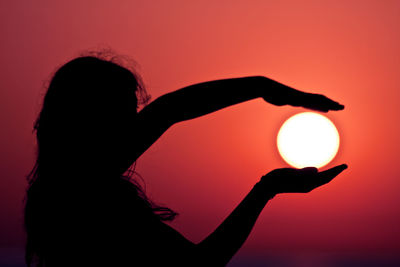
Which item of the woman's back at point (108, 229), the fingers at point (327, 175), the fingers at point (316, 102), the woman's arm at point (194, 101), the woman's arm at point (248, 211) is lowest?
the woman's back at point (108, 229)

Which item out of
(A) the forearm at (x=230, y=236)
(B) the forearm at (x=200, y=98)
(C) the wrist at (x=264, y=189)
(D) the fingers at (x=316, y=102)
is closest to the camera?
(B) the forearm at (x=200, y=98)

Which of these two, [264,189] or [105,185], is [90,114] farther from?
[264,189]

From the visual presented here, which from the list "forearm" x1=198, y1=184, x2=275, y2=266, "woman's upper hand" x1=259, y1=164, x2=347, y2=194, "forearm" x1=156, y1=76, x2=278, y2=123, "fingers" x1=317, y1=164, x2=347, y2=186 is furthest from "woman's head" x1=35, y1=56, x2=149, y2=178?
"fingers" x1=317, y1=164, x2=347, y2=186

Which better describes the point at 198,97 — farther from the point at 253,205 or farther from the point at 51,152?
the point at 51,152

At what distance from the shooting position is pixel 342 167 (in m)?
1.12

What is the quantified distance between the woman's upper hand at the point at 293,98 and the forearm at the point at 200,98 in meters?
0.09

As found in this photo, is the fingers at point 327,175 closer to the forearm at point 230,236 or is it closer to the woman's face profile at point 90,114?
the forearm at point 230,236

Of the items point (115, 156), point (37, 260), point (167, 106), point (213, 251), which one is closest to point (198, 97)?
point (167, 106)

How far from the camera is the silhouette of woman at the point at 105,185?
0.91 meters

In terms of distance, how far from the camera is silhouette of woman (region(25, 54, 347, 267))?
0.91 metres

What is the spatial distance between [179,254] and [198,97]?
44cm

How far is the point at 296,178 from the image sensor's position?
3.61ft

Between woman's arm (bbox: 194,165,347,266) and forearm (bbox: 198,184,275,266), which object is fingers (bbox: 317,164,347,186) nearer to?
woman's arm (bbox: 194,165,347,266)

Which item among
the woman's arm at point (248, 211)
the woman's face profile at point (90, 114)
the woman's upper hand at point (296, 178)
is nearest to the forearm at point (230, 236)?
the woman's arm at point (248, 211)
